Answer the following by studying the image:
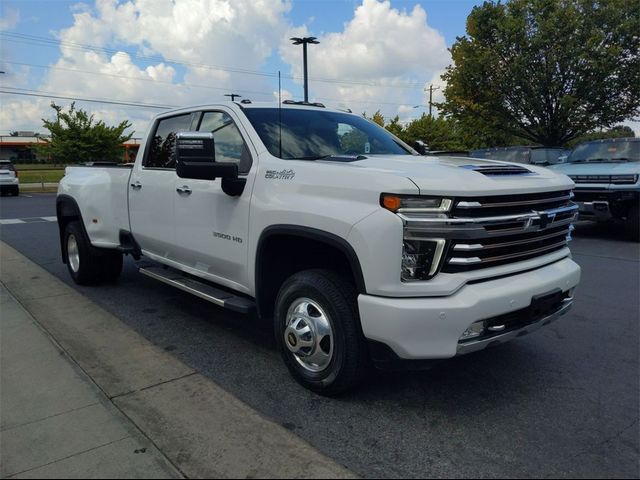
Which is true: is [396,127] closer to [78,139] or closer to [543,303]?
[78,139]

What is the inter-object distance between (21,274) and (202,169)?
4773mm

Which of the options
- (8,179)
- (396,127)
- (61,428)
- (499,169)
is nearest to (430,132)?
(396,127)

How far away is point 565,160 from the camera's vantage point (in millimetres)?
11406

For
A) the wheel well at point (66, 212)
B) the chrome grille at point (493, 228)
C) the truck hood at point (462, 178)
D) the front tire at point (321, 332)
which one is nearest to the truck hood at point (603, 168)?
the truck hood at point (462, 178)

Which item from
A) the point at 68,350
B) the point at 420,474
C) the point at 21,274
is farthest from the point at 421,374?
the point at 21,274

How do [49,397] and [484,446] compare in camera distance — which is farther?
[49,397]

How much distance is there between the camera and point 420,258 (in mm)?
2820

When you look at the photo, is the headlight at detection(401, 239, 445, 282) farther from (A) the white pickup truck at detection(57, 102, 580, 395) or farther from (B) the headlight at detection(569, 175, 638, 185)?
(B) the headlight at detection(569, 175, 638, 185)

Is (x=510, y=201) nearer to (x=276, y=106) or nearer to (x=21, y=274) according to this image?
(x=276, y=106)

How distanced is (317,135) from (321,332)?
1.64 meters

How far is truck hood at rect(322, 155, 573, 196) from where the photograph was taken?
9.23ft

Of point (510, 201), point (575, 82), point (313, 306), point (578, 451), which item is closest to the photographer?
point (578, 451)

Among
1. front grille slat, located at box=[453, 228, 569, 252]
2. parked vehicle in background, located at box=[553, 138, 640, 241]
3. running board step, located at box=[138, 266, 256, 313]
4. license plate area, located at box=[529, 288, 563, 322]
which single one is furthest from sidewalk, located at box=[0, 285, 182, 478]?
parked vehicle in background, located at box=[553, 138, 640, 241]

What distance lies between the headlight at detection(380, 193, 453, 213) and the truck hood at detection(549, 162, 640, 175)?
310 inches
